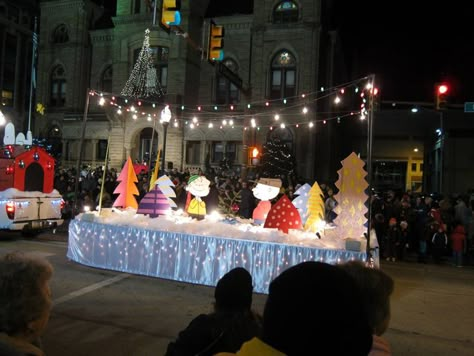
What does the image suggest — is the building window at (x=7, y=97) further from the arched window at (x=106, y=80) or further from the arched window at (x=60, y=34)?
the arched window at (x=106, y=80)

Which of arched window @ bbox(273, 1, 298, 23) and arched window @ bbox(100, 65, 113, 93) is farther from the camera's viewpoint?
arched window @ bbox(100, 65, 113, 93)

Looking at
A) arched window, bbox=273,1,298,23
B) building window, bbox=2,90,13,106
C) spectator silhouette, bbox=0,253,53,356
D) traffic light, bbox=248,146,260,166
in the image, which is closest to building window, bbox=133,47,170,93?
arched window, bbox=273,1,298,23

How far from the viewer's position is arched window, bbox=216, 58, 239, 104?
26.7 metres

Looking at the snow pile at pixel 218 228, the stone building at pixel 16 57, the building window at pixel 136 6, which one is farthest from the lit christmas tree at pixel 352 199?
the stone building at pixel 16 57

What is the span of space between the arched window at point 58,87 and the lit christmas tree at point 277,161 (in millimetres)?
16756

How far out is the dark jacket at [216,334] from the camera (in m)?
2.79

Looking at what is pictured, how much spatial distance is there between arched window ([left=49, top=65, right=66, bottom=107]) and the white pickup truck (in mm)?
19756

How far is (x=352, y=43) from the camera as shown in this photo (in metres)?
37.4

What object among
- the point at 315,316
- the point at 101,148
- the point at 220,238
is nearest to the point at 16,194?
the point at 220,238

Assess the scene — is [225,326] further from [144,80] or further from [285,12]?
[144,80]

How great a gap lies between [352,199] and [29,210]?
8.84 metres

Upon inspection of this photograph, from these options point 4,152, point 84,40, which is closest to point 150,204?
point 4,152

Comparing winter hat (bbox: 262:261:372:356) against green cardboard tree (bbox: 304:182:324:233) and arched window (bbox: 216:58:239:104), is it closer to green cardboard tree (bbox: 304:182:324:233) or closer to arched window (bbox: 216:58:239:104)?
green cardboard tree (bbox: 304:182:324:233)

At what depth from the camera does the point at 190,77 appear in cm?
2667
